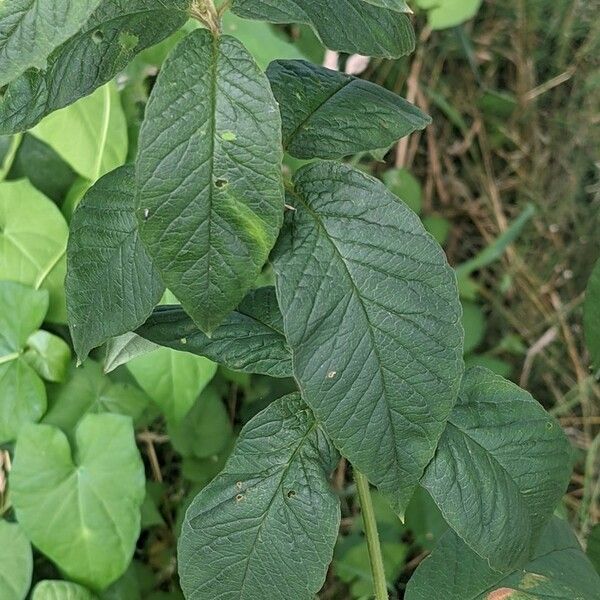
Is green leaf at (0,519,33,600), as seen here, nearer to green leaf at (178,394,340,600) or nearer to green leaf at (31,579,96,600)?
green leaf at (31,579,96,600)

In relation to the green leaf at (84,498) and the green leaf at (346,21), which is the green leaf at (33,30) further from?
the green leaf at (84,498)

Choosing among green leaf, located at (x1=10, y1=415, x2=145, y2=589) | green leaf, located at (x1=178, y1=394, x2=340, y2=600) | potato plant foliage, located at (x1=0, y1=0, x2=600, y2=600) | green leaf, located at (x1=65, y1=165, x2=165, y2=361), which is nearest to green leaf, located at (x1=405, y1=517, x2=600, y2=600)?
potato plant foliage, located at (x1=0, y1=0, x2=600, y2=600)

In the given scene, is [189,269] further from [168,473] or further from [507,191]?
[507,191]

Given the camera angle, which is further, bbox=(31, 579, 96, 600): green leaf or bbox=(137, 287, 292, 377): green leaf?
bbox=(31, 579, 96, 600): green leaf

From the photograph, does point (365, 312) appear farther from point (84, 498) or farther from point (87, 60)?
point (84, 498)

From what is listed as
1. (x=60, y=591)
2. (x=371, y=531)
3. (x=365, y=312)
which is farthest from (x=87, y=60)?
(x=60, y=591)

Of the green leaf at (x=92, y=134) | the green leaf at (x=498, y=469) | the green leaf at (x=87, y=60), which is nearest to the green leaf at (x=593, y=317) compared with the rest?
the green leaf at (x=498, y=469)
